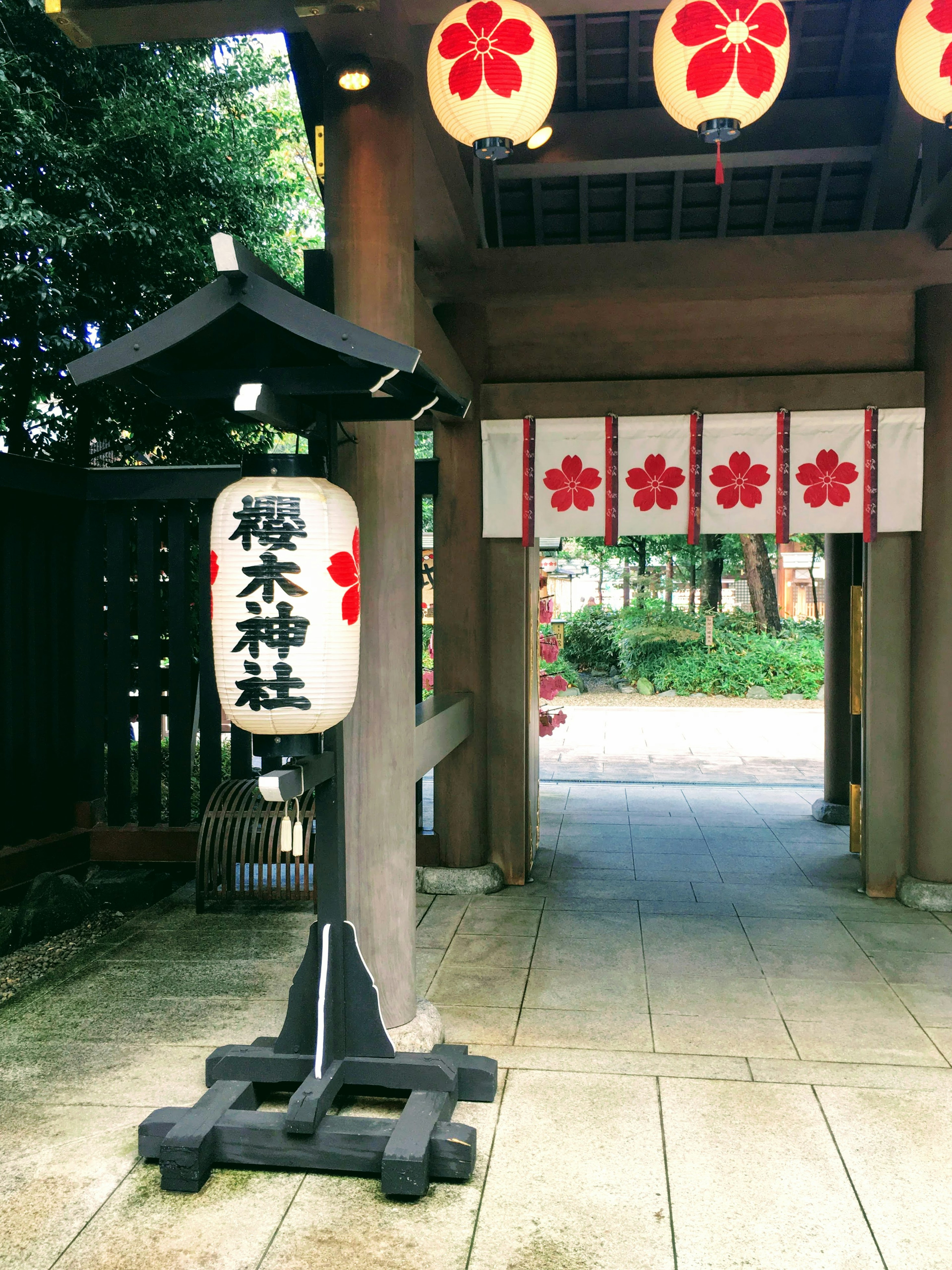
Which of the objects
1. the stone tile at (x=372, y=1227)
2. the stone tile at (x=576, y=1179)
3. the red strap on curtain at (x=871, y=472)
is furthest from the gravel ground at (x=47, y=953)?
the red strap on curtain at (x=871, y=472)

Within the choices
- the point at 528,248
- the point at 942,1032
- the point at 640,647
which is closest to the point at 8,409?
the point at 528,248

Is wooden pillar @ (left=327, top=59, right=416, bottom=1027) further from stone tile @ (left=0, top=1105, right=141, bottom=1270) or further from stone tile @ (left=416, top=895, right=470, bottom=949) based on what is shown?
stone tile @ (left=416, top=895, right=470, bottom=949)

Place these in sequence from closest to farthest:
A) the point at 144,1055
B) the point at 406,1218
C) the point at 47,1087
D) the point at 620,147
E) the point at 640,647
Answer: the point at 406,1218 → the point at 47,1087 → the point at 144,1055 → the point at 620,147 → the point at 640,647

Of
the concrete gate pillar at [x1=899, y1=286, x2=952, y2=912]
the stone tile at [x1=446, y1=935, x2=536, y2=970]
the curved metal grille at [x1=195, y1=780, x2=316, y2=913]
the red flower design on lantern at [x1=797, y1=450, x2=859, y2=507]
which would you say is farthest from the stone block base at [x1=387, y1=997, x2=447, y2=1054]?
the red flower design on lantern at [x1=797, y1=450, x2=859, y2=507]

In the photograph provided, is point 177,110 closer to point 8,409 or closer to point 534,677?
point 8,409

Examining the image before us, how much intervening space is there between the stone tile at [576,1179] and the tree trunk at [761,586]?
23.2 metres

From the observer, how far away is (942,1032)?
4.88 metres

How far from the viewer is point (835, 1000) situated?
5.29 meters

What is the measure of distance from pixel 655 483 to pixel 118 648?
15.0ft

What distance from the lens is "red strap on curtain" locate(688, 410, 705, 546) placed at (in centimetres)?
722

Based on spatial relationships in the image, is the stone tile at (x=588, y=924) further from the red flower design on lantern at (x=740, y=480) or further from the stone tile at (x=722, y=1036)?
the red flower design on lantern at (x=740, y=480)

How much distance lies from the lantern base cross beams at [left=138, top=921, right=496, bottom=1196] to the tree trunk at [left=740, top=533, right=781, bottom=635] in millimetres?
23316

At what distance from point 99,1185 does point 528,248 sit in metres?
6.46

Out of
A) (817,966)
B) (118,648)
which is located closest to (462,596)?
(118,648)
